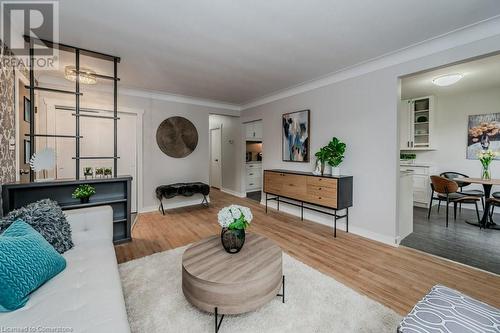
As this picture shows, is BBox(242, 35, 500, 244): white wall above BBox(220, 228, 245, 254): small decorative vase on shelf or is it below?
above

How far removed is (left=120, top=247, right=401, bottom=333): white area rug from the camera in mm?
1561

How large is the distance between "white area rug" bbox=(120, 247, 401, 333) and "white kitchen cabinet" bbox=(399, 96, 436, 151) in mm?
4710

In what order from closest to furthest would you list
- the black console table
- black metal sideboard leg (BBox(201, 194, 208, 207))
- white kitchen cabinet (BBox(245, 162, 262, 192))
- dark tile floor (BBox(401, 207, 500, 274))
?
the black console table → dark tile floor (BBox(401, 207, 500, 274)) → black metal sideboard leg (BBox(201, 194, 208, 207)) → white kitchen cabinet (BBox(245, 162, 262, 192))

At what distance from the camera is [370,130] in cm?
319

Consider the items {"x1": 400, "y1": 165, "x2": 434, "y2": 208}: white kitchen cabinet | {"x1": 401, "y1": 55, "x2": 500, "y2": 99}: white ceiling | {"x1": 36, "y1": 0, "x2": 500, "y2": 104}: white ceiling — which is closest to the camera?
{"x1": 36, "y1": 0, "x2": 500, "y2": 104}: white ceiling

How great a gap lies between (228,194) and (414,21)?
5.36 metres

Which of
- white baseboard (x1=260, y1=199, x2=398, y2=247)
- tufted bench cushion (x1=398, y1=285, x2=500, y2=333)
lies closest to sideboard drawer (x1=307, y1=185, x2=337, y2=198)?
white baseboard (x1=260, y1=199, x2=398, y2=247)

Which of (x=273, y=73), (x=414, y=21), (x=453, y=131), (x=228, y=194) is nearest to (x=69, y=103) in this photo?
(x=273, y=73)

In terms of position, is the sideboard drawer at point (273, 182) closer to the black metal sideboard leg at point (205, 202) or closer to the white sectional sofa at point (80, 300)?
the black metal sideboard leg at point (205, 202)

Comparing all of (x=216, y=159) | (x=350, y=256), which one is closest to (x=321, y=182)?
(x=350, y=256)

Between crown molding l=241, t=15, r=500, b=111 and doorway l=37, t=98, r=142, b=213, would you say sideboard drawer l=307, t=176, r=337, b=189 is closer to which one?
crown molding l=241, t=15, r=500, b=111

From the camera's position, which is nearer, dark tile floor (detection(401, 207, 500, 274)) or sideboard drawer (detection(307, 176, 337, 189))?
dark tile floor (detection(401, 207, 500, 274))

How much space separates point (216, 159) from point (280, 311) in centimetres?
597

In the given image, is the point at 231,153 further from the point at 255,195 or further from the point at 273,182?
the point at 273,182
